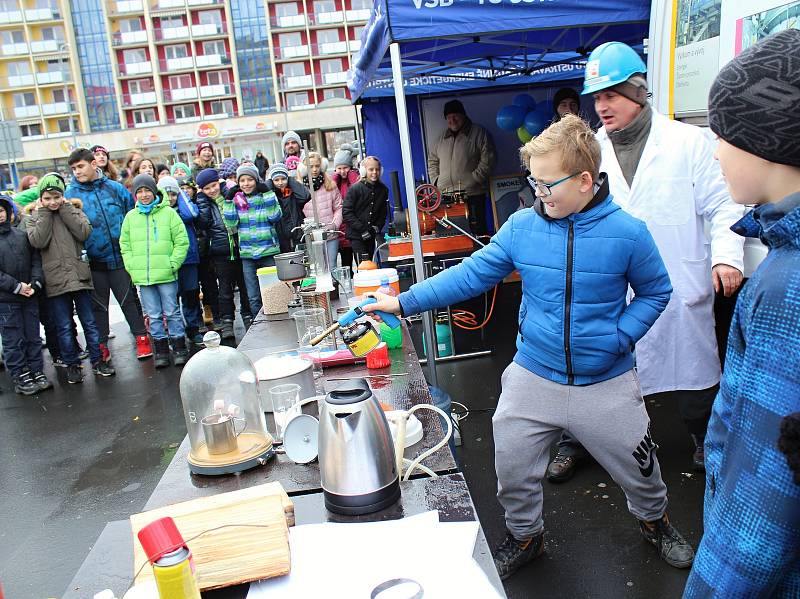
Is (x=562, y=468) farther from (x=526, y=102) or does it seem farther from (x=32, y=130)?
(x=32, y=130)

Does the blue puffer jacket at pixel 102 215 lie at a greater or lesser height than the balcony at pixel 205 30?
lesser

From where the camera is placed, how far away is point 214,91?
2231 inches

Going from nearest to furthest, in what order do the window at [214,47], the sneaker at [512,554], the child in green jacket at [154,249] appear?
the sneaker at [512,554] → the child in green jacket at [154,249] → the window at [214,47]

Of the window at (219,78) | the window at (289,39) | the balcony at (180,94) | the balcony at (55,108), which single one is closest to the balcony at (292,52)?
the window at (289,39)

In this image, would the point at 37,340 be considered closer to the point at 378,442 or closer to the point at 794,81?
the point at 378,442

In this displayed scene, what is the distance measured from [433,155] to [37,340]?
5.18 metres

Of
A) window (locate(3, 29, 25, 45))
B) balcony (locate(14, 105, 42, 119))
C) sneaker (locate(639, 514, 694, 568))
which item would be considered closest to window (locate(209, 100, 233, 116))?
balcony (locate(14, 105, 42, 119))

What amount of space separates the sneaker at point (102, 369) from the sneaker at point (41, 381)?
1.37 ft

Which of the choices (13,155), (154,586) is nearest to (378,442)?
(154,586)

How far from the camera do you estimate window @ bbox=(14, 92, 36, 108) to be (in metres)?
55.7

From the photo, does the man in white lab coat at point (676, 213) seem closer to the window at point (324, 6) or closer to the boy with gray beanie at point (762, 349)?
the boy with gray beanie at point (762, 349)

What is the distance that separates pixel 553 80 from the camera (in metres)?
9.41

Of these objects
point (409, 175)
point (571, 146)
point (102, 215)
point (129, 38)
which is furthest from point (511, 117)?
point (129, 38)

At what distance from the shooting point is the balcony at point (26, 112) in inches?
2183
